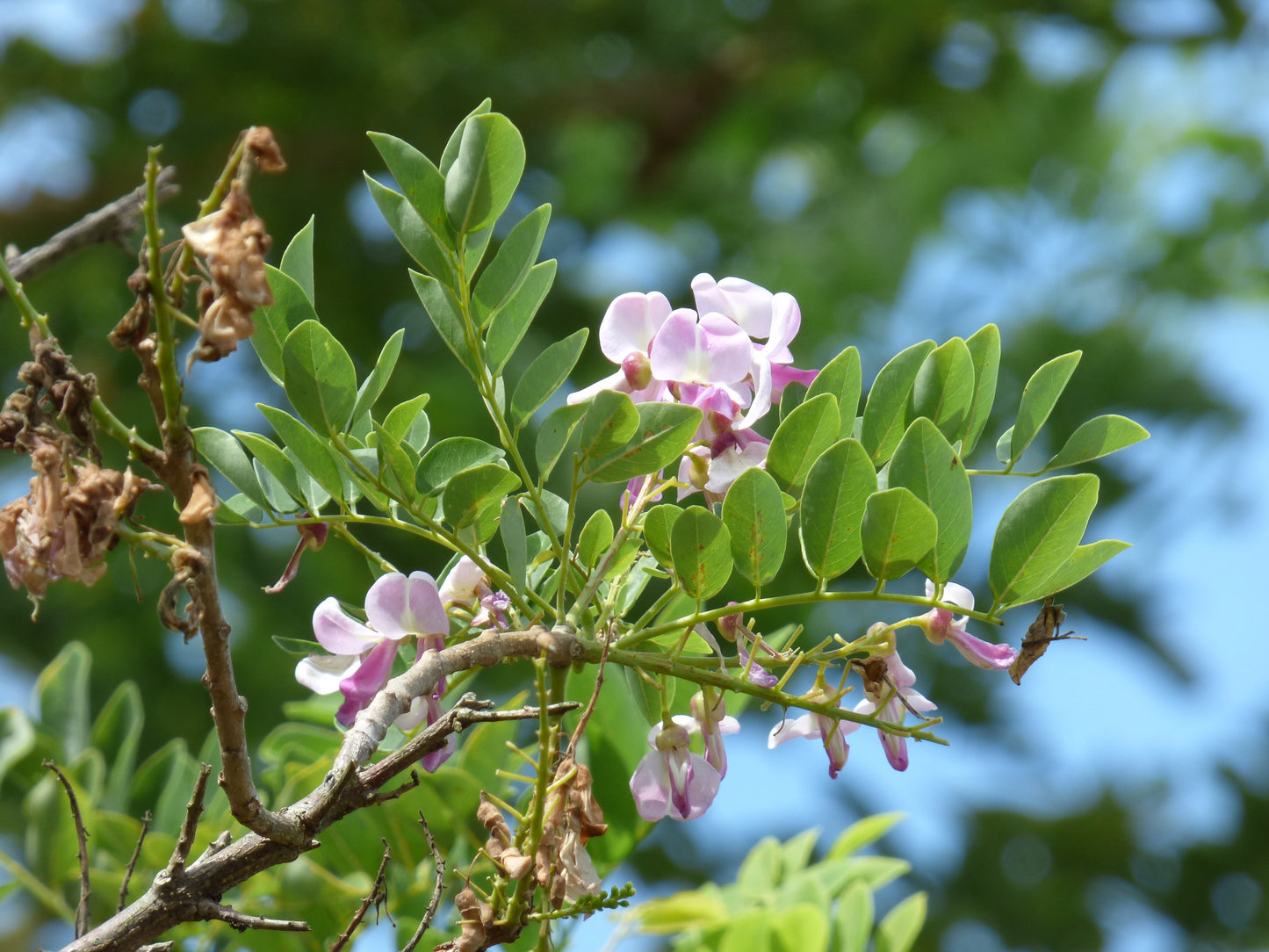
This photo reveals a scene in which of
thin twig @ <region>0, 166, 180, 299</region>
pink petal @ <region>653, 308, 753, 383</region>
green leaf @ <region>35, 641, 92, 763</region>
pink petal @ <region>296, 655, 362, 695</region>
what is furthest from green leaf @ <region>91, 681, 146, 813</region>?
pink petal @ <region>653, 308, 753, 383</region>

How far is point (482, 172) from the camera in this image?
323mm

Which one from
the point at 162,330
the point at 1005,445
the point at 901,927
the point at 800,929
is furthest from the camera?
the point at 901,927

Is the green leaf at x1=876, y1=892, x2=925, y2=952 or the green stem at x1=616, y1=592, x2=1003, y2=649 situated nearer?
the green stem at x1=616, y1=592, x2=1003, y2=649

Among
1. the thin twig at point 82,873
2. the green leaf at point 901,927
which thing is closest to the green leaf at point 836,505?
the thin twig at point 82,873

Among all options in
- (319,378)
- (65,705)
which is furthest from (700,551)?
(65,705)

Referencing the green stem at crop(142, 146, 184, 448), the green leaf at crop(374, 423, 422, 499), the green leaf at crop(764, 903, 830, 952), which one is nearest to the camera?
the green stem at crop(142, 146, 184, 448)

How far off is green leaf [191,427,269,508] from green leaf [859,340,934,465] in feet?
0.67

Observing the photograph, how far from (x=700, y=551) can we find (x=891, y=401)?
3.7 inches

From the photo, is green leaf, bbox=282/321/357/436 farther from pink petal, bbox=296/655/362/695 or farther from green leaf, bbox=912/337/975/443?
green leaf, bbox=912/337/975/443

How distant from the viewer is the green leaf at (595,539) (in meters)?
0.35

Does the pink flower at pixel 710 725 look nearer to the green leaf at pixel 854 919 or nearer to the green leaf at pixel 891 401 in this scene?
the green leaf at pixel 891 401

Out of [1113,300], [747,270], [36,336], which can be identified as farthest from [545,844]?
[1113,300]

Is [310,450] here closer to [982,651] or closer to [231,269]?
[231,269]

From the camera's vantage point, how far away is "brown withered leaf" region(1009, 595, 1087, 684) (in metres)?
0.31
